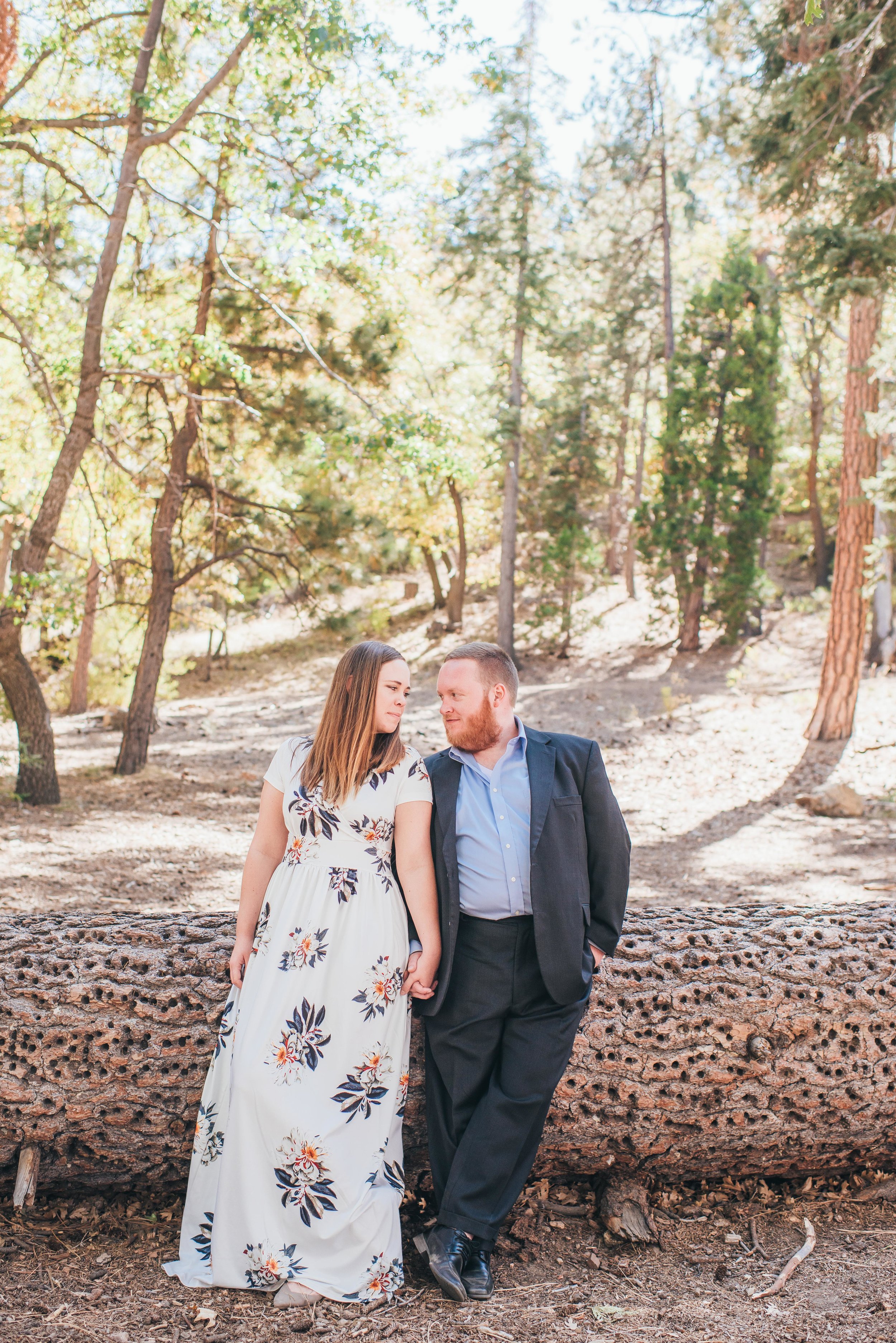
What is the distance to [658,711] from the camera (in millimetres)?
15609

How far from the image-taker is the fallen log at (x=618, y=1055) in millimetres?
3139

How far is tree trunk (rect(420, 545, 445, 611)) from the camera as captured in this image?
28.7m

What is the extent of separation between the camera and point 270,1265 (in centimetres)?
274

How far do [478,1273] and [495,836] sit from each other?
51.0 inches

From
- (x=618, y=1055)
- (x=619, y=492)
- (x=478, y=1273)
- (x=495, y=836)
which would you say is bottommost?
(x=478, y=1273)

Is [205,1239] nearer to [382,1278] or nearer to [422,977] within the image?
[382,1278]

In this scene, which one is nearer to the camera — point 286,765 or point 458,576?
point 286,765

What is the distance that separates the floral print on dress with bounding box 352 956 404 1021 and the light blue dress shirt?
30 centimetres

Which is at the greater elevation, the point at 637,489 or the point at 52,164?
the point at 52,164

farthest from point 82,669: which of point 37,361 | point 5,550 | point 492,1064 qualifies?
point 492,1064

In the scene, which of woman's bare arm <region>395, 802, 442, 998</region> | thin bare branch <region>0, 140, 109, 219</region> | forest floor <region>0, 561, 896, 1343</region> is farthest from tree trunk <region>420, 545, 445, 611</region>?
woman's bare arm <region>395, 802, 442, 998</region>

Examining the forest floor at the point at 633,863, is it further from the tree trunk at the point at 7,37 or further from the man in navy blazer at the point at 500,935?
the tree trunk at the point at 7,37

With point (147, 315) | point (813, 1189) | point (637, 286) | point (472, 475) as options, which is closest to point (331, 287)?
point (147, 315)

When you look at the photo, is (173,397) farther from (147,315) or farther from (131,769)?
(131,769)
